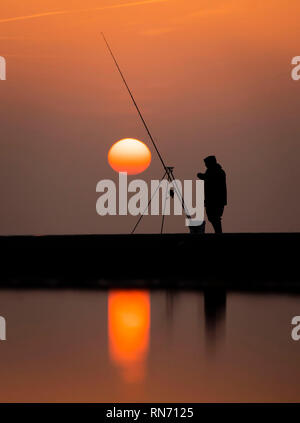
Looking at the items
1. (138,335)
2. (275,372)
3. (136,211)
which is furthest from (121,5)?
(275,372)

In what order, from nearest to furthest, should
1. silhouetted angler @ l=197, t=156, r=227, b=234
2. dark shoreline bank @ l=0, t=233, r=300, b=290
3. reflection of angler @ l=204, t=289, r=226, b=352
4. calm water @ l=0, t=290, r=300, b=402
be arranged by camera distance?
calm water @ l=0, t=290, r=300, b=402, reflection of angler @ l=204, t=289, r=226, b=352, dark shoreline bank @ l=0, t=233, r=300, b=290, silhouetted angler @ l=197, t=156, r=227, b=234

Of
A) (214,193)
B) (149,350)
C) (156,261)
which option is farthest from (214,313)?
(214,193)

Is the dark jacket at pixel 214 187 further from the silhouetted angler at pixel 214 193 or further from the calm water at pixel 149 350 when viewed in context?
the calm water at pixel 149 350

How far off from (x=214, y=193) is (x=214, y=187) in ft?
0.23

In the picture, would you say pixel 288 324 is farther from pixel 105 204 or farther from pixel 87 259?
pixel 105 204

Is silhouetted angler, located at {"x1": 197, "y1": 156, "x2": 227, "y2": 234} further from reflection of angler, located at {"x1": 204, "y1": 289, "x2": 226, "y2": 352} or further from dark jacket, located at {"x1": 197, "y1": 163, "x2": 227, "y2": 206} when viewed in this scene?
reflection of angler, located at {"x1": 204, "y1": 289, "x2": 226, "y2": 352}

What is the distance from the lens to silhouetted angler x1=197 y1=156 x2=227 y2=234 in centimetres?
700

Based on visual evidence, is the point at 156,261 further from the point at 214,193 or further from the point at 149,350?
the point at 149,350

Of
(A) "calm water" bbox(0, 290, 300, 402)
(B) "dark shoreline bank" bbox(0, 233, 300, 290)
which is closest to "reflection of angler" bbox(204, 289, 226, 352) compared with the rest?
(A) "calm water" bbox(0, 290, 300, 402)

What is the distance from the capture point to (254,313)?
3.88 meters

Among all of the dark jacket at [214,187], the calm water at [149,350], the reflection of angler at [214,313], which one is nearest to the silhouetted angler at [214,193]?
the dark jacket at [214,187]

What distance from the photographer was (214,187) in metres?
7.07

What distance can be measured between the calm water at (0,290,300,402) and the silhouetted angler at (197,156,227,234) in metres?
2.48

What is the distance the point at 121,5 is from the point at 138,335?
8.23 m
